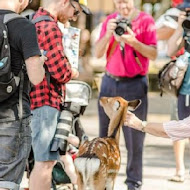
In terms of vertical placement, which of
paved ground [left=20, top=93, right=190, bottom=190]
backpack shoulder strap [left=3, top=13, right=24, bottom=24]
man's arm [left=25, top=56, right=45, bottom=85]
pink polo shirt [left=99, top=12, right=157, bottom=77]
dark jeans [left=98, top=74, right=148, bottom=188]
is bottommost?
paved ground [left=20, top=93, right=190, bottom=190]

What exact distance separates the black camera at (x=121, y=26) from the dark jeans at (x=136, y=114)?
1.46ft

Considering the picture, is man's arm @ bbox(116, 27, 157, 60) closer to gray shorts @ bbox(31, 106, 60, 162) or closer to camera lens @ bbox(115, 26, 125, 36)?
camera lens @ bbox(115, 26, 125, 36)

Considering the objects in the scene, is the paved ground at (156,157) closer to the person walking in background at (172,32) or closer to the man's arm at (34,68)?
the person walking in background at (172,32)

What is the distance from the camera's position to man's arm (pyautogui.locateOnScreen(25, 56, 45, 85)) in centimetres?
475

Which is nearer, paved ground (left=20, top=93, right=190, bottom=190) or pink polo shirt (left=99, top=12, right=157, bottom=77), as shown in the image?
pink polo shirt (left=99, top=12, right=157, bottom=77)

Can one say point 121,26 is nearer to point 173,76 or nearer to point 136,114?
point 173,76

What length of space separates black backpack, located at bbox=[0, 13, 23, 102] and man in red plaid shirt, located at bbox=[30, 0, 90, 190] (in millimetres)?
895

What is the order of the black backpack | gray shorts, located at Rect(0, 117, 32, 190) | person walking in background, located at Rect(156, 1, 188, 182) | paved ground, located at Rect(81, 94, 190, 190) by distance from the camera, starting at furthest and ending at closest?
paved ground, located at Rect(81, 94, 190, 190)
person walking in background, located at Rect(156, 1, 188, 182)
gray shorts, located at Rect(0, 117, 32, 190)
the black backpack

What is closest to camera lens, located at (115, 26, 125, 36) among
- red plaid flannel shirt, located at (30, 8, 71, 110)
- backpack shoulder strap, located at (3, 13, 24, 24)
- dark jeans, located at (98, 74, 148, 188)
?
dark jeans, located at (98, 74, 148, 188)

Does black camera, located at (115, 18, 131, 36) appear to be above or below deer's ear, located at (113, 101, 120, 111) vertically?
above

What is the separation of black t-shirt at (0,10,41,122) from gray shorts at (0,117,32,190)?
2.6 inches

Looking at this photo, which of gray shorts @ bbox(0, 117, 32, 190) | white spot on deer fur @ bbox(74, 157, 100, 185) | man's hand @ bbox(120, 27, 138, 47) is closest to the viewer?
gray shorts @ bbox(0, 117, 32, 190)

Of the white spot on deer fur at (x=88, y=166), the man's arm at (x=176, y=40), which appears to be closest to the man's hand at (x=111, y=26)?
the man's arm at (x=176, y=40)

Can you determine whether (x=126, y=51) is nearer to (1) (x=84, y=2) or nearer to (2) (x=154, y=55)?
(2) (x=154, y=55)
